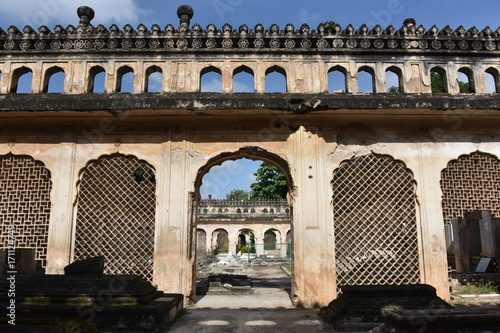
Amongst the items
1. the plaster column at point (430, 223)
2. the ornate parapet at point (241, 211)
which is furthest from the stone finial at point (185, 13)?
the ornate parapet at point (241, 211)

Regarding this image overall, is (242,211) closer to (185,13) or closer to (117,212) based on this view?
(117,212)

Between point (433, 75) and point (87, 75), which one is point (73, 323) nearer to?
point (87, 75)

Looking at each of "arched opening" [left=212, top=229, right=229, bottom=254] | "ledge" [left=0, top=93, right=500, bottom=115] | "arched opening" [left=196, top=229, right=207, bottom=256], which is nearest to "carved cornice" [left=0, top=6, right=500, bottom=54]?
"ledge" [left=0, top=93, right=500, bottom=115]

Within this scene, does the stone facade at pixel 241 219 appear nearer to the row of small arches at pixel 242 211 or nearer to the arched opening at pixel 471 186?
the row of small arches at pixel 242 211

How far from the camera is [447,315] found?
4453 millimetres

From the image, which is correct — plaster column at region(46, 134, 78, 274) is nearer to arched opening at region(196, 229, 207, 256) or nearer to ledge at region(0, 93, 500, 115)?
ledge at region(0, 93, 500, 115)

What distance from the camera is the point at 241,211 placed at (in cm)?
3173

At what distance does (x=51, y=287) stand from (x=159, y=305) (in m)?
1.70

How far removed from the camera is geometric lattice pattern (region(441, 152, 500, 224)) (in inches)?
357

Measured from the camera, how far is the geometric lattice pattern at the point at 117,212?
8750 mm

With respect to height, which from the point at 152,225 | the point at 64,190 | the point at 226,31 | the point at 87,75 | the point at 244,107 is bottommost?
the point at 152,225

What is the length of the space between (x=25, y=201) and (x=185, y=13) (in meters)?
5.80

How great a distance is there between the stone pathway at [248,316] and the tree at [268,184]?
31.8 metres

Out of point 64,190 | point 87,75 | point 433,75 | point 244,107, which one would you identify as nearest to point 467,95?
point 244,107
